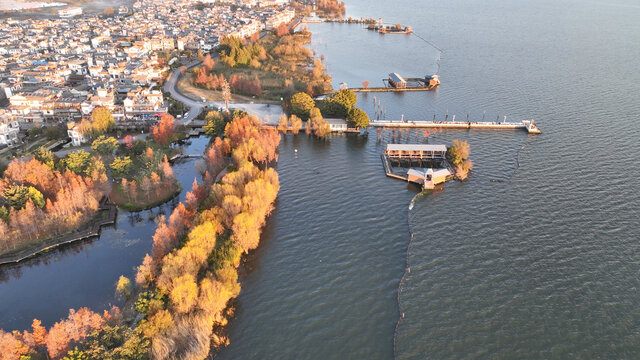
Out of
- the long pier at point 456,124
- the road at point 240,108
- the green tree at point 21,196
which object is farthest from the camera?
the road at point 240,108

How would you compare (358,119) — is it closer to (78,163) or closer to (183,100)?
(183,100)

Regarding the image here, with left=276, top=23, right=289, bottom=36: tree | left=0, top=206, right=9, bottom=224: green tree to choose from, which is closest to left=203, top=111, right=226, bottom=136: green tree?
left=0, top=206, right=9, bottom=224: green tree

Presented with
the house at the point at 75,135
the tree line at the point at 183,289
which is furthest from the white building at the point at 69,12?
the tree line at the point at 183,289

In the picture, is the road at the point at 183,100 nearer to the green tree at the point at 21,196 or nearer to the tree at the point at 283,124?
the tree at the point at 283,124

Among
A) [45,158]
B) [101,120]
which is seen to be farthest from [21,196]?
[101,120]

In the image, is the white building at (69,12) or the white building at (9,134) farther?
the white building at (69,12)

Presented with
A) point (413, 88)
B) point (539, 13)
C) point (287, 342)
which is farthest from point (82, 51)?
point (539, 13)

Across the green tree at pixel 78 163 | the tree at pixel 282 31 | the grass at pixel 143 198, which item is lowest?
the grass at pixel 143 198
